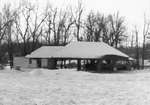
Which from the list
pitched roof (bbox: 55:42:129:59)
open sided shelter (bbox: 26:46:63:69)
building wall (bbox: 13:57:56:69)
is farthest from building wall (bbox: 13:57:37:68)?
pitched roof (bbox: 55:42:129:59)

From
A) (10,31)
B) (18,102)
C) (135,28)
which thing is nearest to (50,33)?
(10,31)

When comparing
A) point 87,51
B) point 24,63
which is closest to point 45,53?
point 24,63

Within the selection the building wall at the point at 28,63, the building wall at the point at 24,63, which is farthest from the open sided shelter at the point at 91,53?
the building wall at the point at 24,63

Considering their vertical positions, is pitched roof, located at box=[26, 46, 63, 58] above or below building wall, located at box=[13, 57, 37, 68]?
above

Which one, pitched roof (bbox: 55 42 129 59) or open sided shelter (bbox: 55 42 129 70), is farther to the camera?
pitched roof (bbox: 55 42 129 59)

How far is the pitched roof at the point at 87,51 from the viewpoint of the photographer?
32219 millimetres

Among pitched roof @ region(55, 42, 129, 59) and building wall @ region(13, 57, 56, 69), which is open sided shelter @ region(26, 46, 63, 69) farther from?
pitched roof @ region(55, 42, 129, 59)

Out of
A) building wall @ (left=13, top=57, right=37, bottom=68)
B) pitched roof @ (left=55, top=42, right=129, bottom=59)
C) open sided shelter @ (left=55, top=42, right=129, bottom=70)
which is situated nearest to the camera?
open sided shelter @ (left=55, top=42, right=129, bottom=70)

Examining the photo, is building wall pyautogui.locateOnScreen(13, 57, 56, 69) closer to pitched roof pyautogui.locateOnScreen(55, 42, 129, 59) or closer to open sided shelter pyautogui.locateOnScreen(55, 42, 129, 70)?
pitched roof pyautogui.locateOnScreen(55, 42, 129, 59)

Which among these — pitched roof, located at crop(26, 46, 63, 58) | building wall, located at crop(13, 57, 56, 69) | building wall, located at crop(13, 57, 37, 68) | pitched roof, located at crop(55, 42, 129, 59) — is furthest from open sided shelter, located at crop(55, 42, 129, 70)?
building wall, located at crop(13, 57, 37, 68)

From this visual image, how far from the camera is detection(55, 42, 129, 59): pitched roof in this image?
106 ft

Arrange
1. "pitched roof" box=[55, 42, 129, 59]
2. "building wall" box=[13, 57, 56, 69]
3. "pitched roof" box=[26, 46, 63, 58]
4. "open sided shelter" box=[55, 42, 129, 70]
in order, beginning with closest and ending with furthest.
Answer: "open sided shelter" box=[55, 42, 129, 70] < "pitched roof" box=[55, 42, 129, 59] < "pitched roof" box=[26, 46, 63, 58] < "building wall" box=[13, 57, 56, 69]

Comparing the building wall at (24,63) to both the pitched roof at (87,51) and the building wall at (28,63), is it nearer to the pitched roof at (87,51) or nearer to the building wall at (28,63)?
the building wall at (28,63)

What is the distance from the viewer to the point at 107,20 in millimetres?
61375
